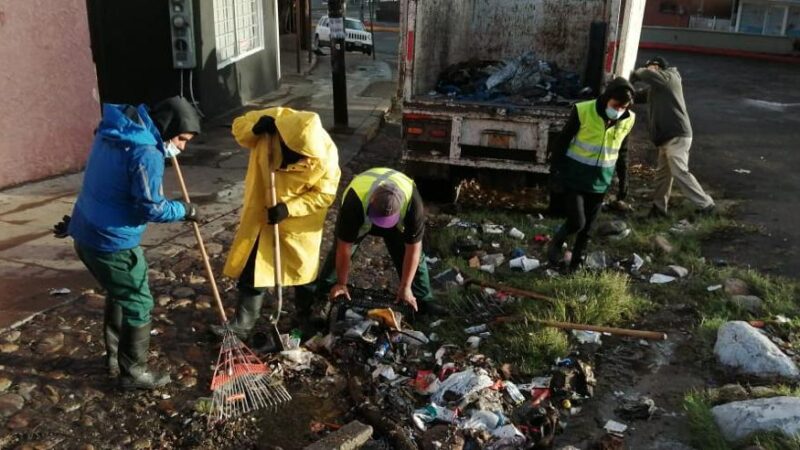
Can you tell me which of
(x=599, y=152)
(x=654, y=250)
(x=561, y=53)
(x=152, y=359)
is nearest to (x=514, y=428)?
(x=152, y=359)

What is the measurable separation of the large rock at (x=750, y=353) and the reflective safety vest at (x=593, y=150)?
1.50 metres

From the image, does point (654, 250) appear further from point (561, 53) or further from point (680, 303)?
point (561, 53)

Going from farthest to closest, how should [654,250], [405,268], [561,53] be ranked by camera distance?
[561,53], [654,250], [405,268]

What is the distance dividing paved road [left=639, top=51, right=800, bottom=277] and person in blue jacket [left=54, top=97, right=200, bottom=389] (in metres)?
4.61

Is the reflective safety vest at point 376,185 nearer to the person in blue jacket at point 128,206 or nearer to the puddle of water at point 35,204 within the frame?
the person in blue jacket at point 128,206

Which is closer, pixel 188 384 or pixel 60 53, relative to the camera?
pixel 188 384

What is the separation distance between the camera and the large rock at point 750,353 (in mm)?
3982

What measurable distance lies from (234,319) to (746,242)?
455 centimetres

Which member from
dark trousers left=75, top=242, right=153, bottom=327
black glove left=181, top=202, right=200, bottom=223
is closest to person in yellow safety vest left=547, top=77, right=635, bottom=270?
black glove left=181, top=202, right=200, bottom=223

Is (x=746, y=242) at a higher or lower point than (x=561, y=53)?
lower

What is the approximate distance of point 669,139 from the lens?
6746mm

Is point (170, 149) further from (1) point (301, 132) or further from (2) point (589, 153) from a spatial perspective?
(2) point (589, 153)

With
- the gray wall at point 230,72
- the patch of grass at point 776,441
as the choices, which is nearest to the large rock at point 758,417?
the patch of grass at point 776,441

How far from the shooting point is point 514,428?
11.6ft
